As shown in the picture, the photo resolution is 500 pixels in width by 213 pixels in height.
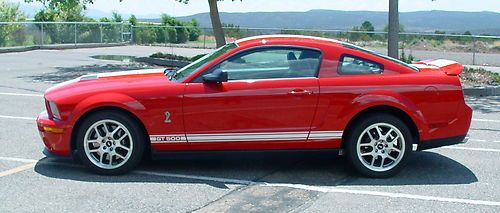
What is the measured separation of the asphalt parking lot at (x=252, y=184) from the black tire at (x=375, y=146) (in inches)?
5.2

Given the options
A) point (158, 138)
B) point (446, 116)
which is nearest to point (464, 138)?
point (446, 116)

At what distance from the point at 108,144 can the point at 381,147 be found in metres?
2.77

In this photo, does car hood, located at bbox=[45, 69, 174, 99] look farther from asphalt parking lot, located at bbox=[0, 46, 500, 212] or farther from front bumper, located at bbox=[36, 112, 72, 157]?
asphalt parking lot, located at bbox=[0, 46, 500, 212]

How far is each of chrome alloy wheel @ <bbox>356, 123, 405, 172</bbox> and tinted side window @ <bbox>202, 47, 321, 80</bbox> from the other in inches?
33.5

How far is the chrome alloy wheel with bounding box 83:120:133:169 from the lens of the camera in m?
5.47

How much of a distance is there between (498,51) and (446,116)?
20.3m

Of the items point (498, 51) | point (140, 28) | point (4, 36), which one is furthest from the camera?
point (140, 28)

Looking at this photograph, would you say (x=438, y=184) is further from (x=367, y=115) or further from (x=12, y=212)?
(x=12, y=212)

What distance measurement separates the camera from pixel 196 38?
28516 millimetres

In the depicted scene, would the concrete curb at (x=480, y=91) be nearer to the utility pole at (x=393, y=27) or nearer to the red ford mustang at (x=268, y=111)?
the utility pole at (x=393, y=27)

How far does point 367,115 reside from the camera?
5574mm

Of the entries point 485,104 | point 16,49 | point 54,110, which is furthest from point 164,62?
point 54,110

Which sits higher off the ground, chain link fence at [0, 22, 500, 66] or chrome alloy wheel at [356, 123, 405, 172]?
chain link fence at [0, 22, 500, 66]

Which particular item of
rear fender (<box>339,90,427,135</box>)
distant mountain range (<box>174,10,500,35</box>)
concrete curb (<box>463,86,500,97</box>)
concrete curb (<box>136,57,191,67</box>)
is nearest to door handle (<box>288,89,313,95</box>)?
rear fender (<box>339,90,427,135</box>)
